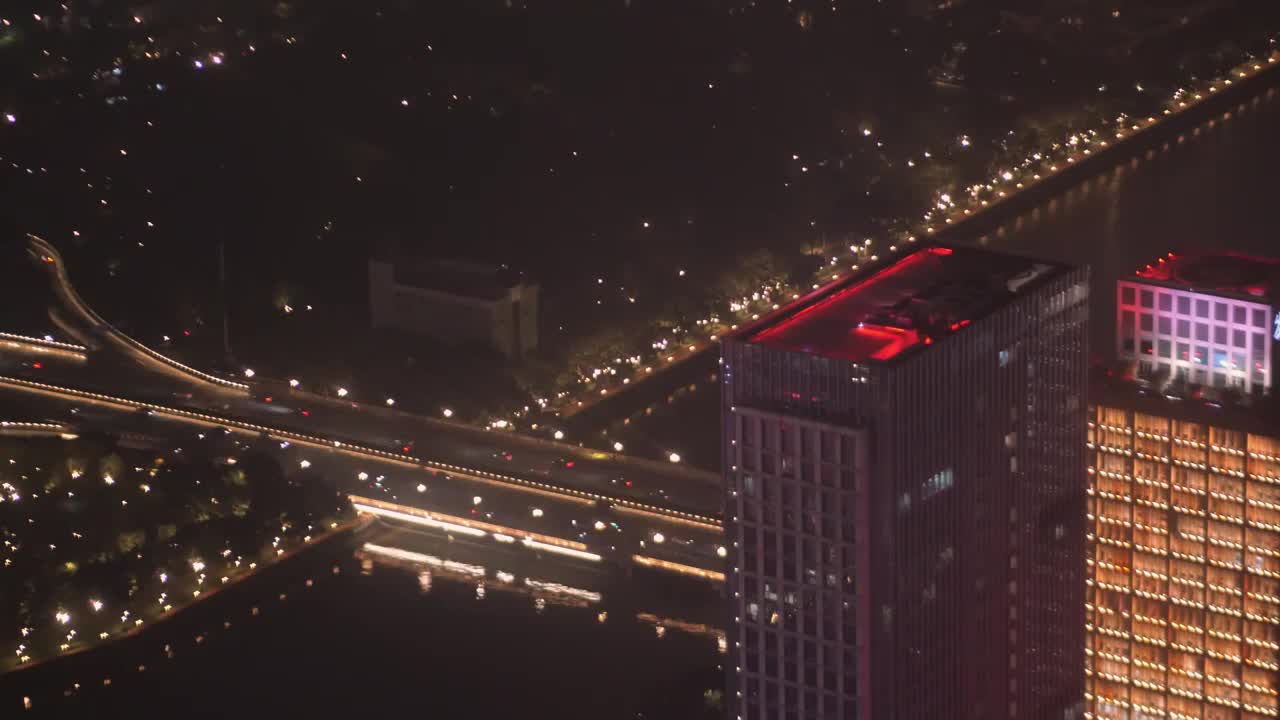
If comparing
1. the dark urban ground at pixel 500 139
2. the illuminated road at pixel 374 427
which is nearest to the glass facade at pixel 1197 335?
the illuminated road at pixel 374 427

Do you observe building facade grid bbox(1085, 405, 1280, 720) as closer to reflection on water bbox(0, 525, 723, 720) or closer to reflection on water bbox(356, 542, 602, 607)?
reflection on water bbox(0, 525, 723, 720)

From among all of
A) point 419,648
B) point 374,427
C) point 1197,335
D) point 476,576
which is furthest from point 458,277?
point 1197,335

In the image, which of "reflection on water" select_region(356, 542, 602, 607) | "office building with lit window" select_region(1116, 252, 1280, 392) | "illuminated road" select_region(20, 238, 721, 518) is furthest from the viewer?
"illuminated road" select_region(20, 238, 721, 518)

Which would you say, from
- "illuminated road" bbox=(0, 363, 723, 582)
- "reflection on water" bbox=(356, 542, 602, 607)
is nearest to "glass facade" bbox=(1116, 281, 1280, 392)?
"illuminated road" bbox=(0, 363, 723, 582)

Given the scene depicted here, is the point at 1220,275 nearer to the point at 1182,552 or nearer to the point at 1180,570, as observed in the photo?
the point at 1182,552

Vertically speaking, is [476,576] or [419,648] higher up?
[476,576]

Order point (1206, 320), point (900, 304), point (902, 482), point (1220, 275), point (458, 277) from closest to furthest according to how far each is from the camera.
→ point (902, 482), point (900, 304), point (1206, 320), point (1220, 275), point (458, 277)

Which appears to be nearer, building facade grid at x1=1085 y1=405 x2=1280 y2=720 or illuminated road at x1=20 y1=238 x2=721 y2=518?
building facade grid at x1=1085 y1=405 x2=1280 y2=720

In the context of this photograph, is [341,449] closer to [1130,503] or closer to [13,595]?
[13,595]
